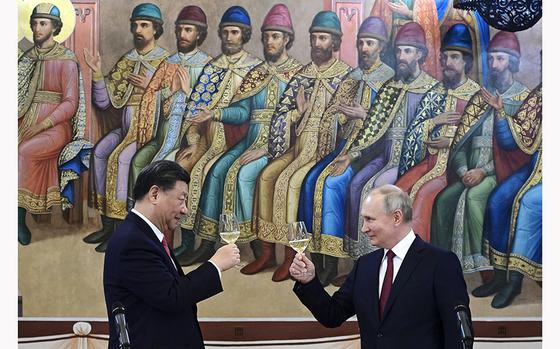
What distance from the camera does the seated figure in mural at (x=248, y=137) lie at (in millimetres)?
6543

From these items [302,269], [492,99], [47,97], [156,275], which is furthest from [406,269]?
[47,97]

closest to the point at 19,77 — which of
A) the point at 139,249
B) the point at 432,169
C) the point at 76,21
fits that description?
the point at 76,21

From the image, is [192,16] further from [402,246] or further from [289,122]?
[402,246]

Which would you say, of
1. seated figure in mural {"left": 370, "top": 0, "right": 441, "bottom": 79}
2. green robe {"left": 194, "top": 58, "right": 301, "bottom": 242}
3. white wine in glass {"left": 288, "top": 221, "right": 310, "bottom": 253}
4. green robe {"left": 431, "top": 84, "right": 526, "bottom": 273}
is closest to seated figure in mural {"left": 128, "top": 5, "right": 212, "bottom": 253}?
green robe {"left": 194, "top": 58, "right": 301, "bottom": 242}

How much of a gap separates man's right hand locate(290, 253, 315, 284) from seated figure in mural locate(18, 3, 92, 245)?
10.2 ft

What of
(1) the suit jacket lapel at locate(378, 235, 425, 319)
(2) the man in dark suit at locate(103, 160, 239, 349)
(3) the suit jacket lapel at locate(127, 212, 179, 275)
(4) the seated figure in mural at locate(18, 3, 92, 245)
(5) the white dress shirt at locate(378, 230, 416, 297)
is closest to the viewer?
(2) the man in dark suit at locate(103, 160, 239, 349)

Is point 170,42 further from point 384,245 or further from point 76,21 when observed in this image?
point 384,245

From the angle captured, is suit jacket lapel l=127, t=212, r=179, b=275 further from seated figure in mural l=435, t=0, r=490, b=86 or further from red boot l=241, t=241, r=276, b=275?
seated figure in mural l=435, t=0, r=490, b=86

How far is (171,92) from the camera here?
6.59m

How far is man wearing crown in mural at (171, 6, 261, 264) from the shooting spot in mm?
6559

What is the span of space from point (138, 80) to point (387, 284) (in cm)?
346

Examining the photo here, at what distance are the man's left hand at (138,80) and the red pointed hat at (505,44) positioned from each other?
258cm

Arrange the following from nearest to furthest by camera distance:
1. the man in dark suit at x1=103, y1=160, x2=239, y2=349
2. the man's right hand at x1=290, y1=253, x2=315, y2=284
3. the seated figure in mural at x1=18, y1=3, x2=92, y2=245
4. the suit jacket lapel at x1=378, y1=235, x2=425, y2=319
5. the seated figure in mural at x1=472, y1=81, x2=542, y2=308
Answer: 1. the man in dark suit at x1=103, y1=160, x2=239, y2=349
2. the suit jacket lapel at x1=378, y1=235, x2=425, y2=319
3. the man's right hand at x1=290, y1=253, x2=315, y2=284
4. the seated figure in mural at x1=472, y1=81, x2=542, y2=308
5. the seated figure in mural at x1=18, y1=3, x2=92, y2=245

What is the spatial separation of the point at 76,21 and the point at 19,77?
0.60 metres
